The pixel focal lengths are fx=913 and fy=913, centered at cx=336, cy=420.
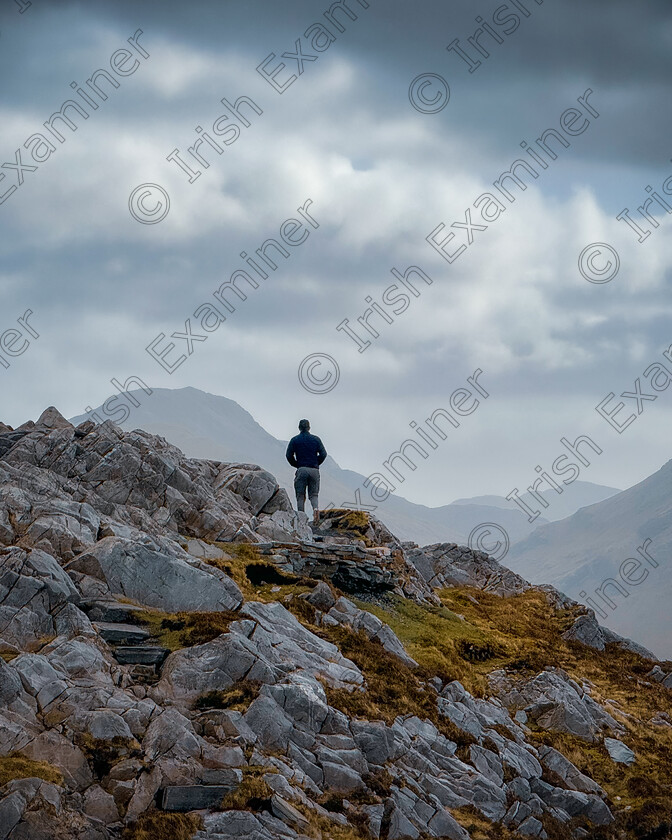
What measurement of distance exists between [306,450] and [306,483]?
1.64m

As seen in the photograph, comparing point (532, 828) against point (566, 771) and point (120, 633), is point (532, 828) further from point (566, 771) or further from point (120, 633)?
point (120, 633)

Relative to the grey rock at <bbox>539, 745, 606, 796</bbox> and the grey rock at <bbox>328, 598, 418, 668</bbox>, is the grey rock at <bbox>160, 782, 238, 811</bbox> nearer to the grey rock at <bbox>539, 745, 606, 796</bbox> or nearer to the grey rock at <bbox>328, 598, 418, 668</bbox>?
the grey rock at <bbox>328, 598, 418, 668</bbox>

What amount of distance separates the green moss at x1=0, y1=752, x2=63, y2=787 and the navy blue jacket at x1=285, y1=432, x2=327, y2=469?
75.2ft

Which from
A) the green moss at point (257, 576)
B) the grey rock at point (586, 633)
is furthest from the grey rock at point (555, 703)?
the grey rock at point (586, 633)

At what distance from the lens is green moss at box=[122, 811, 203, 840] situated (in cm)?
1847

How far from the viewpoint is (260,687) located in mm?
23438

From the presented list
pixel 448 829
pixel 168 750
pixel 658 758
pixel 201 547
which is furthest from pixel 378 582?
pixel 168 750

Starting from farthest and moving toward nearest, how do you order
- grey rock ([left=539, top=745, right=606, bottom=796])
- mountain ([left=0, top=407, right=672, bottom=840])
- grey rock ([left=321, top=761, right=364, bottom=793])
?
grey rock ([left=539, top=745, right=606, bottom=796]) → grey rock ([left=321, top=761, right=364, bottom=793]) → mountain ([left=0, top=407, right=672, bottom=840])

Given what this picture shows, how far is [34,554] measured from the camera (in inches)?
1022

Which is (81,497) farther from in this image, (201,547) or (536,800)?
(536,800)

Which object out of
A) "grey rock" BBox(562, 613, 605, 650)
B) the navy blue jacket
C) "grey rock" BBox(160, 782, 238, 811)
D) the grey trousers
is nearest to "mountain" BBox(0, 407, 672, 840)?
"grey rock" BBox(160, 782, 238, 811)

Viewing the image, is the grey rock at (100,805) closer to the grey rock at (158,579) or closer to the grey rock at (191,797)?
the grey rock at (191,797)

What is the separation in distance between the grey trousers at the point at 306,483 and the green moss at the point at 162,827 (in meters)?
22.1

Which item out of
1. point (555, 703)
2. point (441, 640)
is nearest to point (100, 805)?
point (441, 640)
